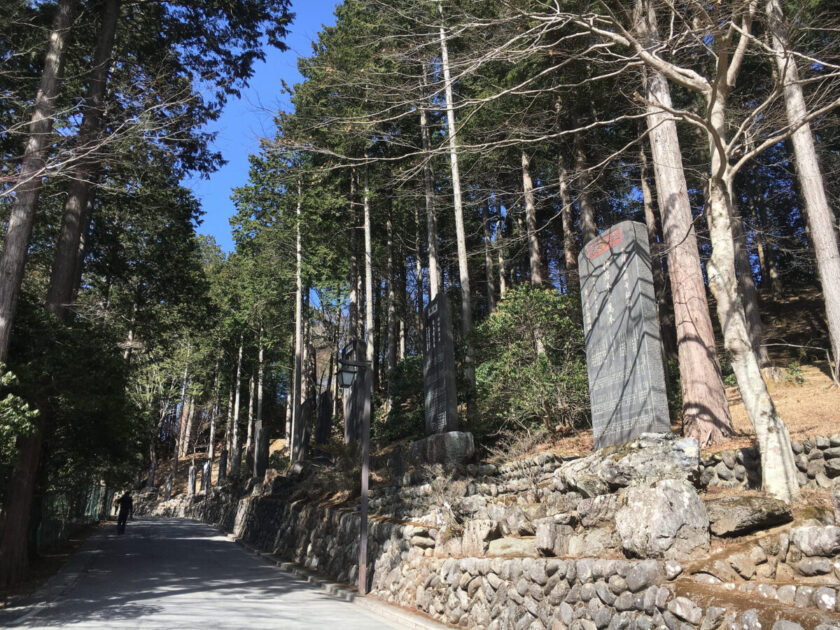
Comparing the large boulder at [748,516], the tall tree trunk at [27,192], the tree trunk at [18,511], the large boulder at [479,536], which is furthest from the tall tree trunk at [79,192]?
the large boulder at [748,516]

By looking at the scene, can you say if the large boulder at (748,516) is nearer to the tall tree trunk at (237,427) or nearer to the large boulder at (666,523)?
the large boulder at (666,523)

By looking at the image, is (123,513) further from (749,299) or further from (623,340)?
(749,299)

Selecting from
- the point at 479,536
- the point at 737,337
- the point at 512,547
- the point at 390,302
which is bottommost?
the point at 512,547

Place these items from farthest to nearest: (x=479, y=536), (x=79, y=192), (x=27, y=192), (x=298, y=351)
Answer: (x=298, y=351), (x=79, y=192), (x=27, y=192), (x=479, y=536)

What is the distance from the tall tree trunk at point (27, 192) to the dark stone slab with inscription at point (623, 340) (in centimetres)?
900

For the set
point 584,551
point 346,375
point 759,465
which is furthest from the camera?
point 346,375

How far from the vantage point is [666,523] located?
538 centimetres

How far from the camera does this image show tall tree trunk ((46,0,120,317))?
11.9 meters

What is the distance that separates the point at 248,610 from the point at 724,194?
29.3 ft

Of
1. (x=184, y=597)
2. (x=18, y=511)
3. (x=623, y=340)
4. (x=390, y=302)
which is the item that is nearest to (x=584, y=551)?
(x=623, y=340)

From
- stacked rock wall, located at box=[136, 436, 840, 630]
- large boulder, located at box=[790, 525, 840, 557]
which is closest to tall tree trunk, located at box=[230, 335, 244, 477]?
stacked rock wall, located at box=[136, 436, 840, 630]

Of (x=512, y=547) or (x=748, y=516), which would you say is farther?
(x=512, y=547)

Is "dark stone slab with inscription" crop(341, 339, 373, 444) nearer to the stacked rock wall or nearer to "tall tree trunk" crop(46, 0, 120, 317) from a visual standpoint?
the stacked rock wall

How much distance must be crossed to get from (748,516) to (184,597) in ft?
30.2
